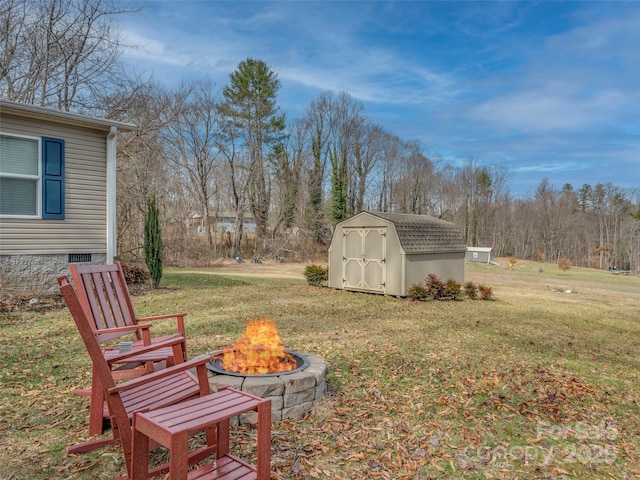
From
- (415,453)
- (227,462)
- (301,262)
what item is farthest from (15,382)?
(301,262)

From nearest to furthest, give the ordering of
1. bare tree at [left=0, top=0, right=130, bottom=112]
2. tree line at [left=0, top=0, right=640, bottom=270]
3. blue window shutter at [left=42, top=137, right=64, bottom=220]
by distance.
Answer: blue window shutter at [left=42, top=137, right=64, bottom=220]
bare tree at [left=0, top=0, right=130, bottom=112]
tree line at [left=0, top=0, right=640, bottom=270]

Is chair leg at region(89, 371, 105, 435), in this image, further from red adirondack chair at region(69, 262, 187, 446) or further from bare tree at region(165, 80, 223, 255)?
bare tree at region(165, 80, 223, 255)

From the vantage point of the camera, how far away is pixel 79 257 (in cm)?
884

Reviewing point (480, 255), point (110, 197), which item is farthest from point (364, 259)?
point (480, 255)

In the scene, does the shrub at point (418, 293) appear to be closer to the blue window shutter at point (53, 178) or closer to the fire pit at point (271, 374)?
the fire pit at point (271, 374)

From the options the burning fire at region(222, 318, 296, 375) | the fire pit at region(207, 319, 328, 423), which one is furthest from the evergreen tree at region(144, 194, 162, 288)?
the burning fire at region(222, 318, 296, 375)

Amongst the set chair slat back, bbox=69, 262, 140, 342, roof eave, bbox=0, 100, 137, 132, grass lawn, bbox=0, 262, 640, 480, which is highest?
roof eave, bbox=0, 100, 137, 132

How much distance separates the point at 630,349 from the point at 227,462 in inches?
280

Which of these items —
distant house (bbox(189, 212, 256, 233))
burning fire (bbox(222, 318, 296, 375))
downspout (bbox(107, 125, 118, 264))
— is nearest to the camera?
burning fire (bbox(222, 318, 296, 375))

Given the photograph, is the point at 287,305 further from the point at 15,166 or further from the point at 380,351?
the point at 15,166

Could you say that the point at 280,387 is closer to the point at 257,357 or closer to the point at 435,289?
the point at 257,357

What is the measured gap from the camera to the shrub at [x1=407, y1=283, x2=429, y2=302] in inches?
420

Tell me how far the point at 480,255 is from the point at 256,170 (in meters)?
17.4

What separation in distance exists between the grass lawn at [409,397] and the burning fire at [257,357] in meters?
0.48
